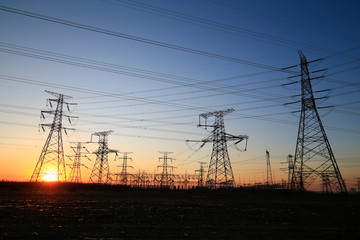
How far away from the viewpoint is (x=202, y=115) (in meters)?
49.8

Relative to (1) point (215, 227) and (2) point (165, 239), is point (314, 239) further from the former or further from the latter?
(2) point (165, 239)

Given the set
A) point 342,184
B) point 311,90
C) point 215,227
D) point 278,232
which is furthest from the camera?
point 311,90

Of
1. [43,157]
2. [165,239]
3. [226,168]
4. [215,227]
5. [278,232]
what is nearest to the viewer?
[165,239]

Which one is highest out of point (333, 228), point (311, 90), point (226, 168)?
point (311, 90)

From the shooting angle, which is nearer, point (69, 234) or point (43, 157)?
point (69, 234)

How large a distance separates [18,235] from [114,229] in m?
2.85

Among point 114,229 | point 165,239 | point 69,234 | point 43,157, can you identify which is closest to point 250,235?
point 165,239

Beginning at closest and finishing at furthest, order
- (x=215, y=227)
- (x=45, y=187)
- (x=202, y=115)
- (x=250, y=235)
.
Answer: (x=250, y=235)
(x=215, y=227)
(x=45, y=187)
(x=202, y=115)

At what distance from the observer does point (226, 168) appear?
151ft

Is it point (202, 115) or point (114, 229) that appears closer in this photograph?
point (114, 229)

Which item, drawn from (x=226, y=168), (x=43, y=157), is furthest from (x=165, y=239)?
(x=226, y=168)

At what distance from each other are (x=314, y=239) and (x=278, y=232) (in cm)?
131

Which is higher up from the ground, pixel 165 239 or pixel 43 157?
pixel 43 157

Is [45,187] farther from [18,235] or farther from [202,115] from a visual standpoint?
[18,235]
